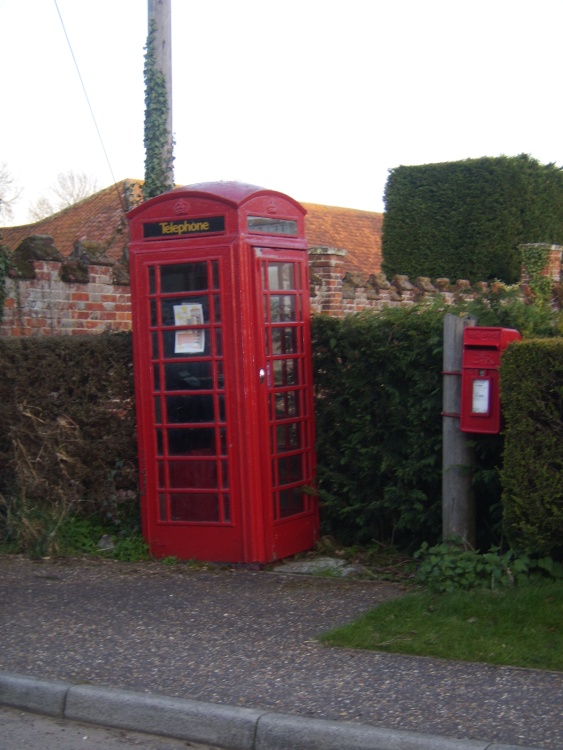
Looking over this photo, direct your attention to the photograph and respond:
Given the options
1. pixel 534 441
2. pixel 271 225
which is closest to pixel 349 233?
pixel 271 225

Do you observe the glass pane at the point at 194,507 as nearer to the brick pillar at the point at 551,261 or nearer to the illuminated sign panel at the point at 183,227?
the illuminated sign panel at the point at 183,227

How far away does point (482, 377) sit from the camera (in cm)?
616

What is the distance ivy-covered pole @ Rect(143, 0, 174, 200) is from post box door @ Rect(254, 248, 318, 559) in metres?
3.69

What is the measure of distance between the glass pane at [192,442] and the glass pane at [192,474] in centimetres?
8

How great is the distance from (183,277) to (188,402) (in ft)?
3.15

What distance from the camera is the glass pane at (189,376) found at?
6.95 m

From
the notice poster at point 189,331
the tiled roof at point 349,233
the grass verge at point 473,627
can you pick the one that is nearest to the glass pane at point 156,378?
the notice poster at point 189,331

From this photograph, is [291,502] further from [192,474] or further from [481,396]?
[481,396]

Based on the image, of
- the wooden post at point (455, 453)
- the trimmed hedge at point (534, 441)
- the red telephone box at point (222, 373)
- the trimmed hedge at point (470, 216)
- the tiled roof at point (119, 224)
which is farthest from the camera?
the tiled roof at point (119, 224)

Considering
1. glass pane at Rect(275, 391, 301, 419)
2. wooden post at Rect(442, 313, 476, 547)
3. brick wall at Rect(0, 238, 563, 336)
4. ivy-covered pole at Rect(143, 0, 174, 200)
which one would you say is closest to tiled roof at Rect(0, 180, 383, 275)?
ivy-covered pole at Rect(143, 0, 174, 200)

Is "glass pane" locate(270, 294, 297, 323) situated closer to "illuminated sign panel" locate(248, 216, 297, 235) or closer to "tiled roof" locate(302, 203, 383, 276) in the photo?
"illuminated sign panel" locate(248, 216, 297, 235)

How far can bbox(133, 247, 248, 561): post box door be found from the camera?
6.88m

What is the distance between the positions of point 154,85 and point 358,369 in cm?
492

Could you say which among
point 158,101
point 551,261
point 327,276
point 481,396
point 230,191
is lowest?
point 481,396
